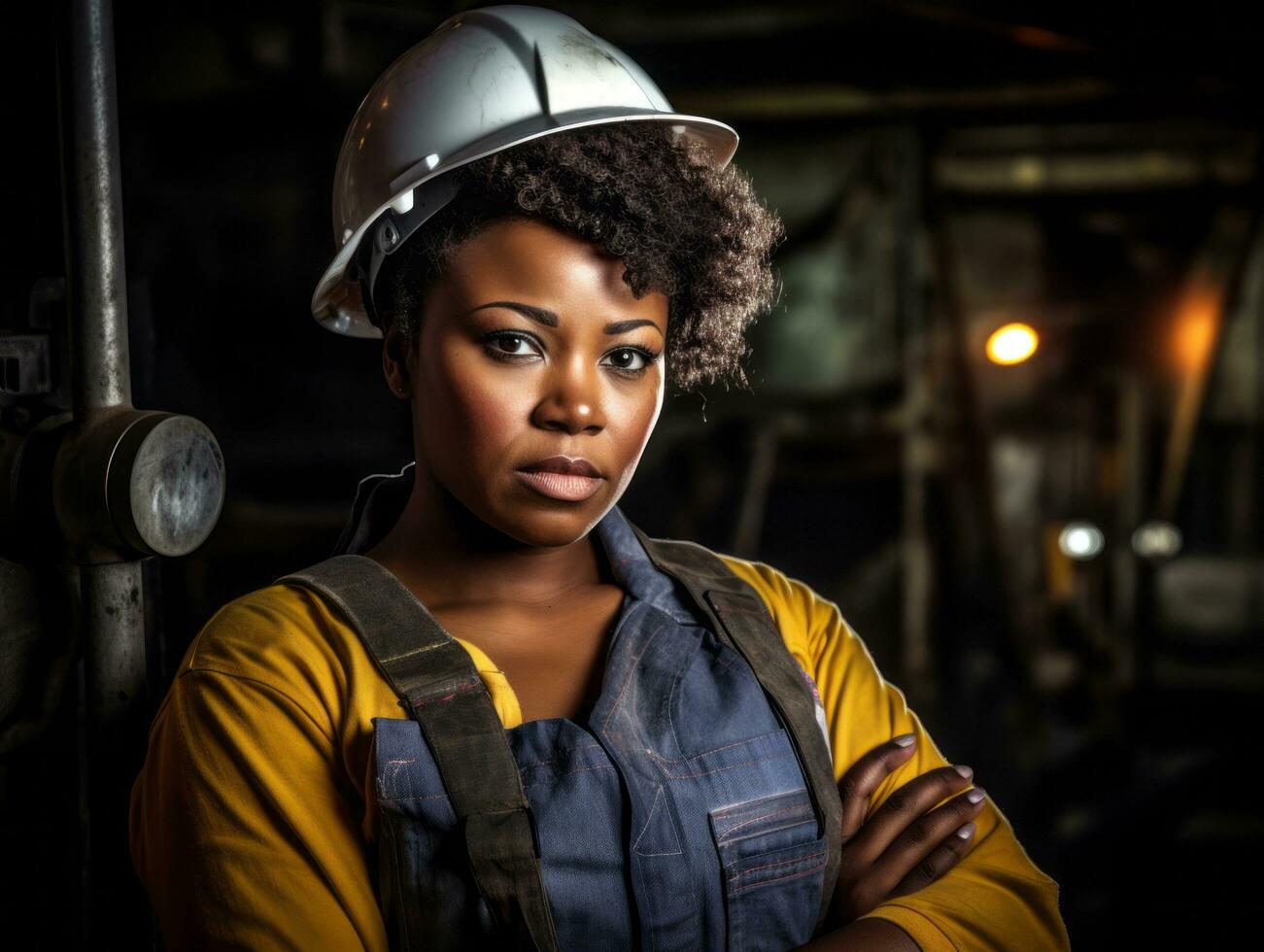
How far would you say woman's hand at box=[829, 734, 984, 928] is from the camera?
142cm

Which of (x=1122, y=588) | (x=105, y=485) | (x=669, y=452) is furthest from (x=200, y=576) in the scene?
(x=1122, y=588)

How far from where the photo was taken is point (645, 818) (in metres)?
1.27

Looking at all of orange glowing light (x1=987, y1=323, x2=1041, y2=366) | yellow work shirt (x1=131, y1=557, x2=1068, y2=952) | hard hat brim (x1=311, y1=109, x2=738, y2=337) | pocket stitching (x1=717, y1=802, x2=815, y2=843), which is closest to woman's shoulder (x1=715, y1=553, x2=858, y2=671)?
pocket stitching (x1=717, y1=802, x2=815, y2=843)

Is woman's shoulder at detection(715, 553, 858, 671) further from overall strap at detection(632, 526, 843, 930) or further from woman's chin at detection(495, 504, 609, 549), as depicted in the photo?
woman's chin at detection(495, 504, 609, 549)

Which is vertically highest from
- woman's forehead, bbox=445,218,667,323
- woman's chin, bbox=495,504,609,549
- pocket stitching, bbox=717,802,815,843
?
woman's forehead, bbox=445,218,667,323

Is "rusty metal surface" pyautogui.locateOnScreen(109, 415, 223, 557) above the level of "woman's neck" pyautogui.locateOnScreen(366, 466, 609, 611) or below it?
above

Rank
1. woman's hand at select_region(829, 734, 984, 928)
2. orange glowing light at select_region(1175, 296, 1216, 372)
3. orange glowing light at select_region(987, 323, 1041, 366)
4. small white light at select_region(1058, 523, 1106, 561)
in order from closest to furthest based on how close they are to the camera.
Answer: woman's hand at select_region(829, 734, 984, 928) → orange glowing light at select_region(987, 323, 1041, 366) → orange glowing light at select_region(1175, 296, 1216, 372) → small white light at select_region(1058, 523, 1106, 561)

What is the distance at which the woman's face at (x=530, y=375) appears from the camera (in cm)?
132

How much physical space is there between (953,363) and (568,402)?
353 centimetres

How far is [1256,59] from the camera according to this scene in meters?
3.30

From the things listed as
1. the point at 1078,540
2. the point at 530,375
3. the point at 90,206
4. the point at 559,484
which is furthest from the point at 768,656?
the point at 1078,540

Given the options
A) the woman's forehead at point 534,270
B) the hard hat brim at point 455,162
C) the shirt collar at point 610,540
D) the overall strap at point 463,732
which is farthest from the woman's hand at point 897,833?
the hard hat brim at point 455,162

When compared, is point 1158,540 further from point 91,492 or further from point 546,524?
point 91,492

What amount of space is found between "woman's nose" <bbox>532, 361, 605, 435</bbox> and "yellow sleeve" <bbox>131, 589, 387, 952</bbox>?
1.23 feet
